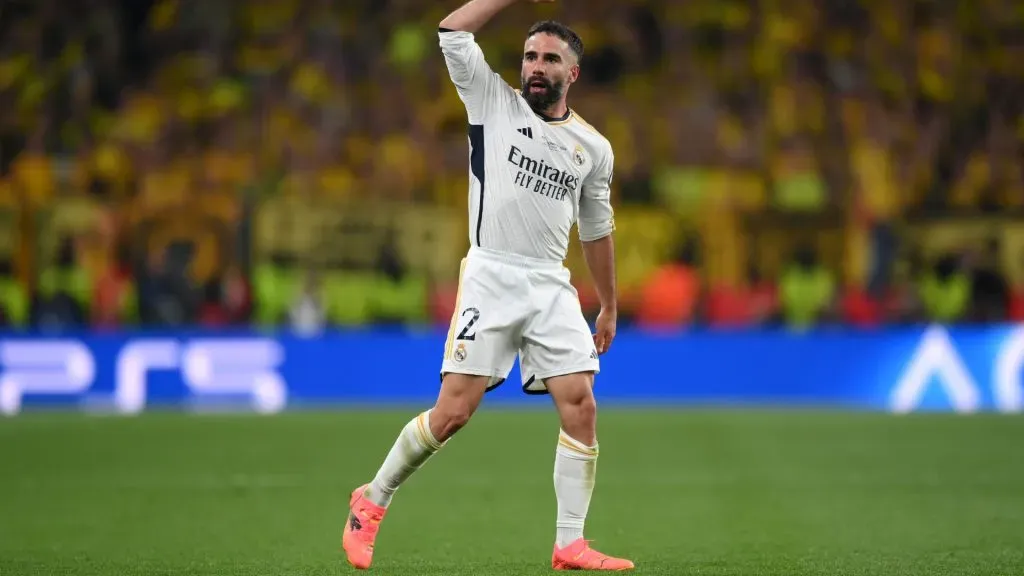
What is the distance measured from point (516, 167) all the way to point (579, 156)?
0.25 m

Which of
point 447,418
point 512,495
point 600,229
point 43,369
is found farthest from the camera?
point 43,369

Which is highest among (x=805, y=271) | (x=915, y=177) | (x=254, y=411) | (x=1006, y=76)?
(x=1006, y=76)

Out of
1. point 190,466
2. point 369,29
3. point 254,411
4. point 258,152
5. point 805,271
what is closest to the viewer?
point 190,466

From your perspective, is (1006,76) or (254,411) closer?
(254,411)

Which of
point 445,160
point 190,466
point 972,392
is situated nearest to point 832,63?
point 445,160

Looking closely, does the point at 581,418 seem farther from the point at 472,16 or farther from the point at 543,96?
the point at 472,16

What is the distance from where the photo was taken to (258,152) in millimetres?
19828

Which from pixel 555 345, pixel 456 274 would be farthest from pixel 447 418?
pixel 456 274

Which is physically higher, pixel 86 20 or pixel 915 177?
pixel 86 20

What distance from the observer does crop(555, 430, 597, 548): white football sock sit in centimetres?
548

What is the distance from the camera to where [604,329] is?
579cm

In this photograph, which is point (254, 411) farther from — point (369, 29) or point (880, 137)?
point (880, 137)

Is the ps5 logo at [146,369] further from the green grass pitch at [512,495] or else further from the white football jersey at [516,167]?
the white football jersey at [516,167]

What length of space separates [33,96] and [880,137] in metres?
11.9
